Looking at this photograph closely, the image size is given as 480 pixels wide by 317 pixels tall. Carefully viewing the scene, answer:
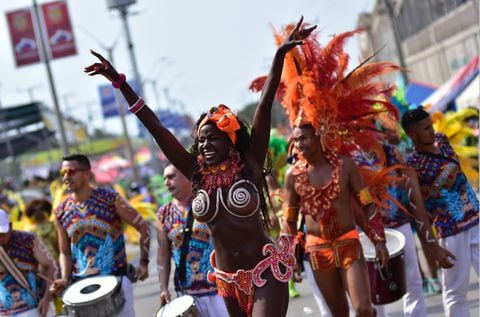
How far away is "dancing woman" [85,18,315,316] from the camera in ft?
14.9

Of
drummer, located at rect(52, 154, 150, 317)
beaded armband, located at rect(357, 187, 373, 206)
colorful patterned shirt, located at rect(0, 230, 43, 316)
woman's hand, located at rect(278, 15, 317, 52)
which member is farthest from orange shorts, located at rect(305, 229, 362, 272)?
colorful patterned shirt, located at rect(0, 230, 43, 316)

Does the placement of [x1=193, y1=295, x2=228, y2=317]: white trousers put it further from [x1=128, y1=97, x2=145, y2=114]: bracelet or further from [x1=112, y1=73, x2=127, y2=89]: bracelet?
[x1=112, y1=73, x2=127, y2=89]: bracelet

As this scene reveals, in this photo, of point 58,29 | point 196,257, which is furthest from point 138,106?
point 58,29

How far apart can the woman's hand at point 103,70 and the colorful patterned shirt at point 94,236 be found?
6.30ft

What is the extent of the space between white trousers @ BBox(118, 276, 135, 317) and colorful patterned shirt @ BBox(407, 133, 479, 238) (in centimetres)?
247

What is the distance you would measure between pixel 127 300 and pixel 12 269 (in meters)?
1.07

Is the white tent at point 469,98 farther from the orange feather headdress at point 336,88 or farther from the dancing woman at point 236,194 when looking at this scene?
the dancing woman at point 236,194

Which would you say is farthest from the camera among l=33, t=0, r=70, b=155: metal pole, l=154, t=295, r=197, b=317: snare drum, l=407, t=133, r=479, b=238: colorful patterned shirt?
l=33, t=0, r=70, b=155: metal pole

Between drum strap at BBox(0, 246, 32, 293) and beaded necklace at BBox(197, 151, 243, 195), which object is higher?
beaded necklace at BBox(197, 151, 243, 195)

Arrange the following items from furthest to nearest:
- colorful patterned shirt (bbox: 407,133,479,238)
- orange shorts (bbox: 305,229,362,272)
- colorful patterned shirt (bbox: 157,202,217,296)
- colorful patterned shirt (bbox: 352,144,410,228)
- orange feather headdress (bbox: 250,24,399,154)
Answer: colorful patterned shirt (bbox: 352,144,410,228) → colorful patterned shirt (bbox: 407,133,479,238) → orange feather headdress (bbox: 250,24,399,154) → colorful patterned shirt (bbox: 157,202,217,296) → orange shorts (bbox: 305,229,362,272)

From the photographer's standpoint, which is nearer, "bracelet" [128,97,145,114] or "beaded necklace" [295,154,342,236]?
"bracelet" [128,97,145,114]

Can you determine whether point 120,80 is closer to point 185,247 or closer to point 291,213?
point 185,247

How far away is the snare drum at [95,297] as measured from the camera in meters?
5.69

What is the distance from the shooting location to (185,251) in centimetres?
584
